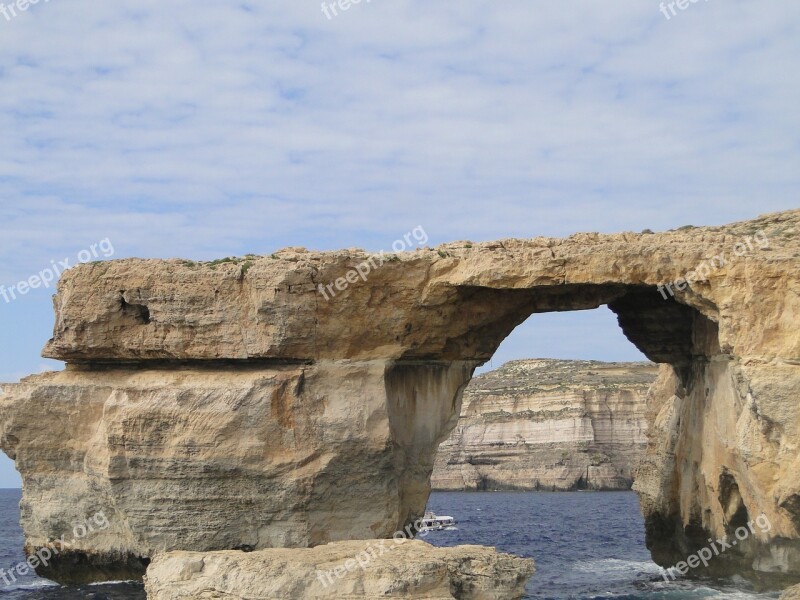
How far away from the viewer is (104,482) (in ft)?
66.7

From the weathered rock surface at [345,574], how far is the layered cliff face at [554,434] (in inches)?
2057

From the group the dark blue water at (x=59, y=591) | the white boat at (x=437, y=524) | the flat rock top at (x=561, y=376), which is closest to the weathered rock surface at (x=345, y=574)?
the dark blue water at (x=59, y=591)

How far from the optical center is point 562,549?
108ft

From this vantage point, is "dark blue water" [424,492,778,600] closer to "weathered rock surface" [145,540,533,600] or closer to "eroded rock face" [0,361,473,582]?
"eroded rock face" [0,361,473,582]

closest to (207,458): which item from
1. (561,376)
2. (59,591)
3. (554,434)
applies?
(59,591)

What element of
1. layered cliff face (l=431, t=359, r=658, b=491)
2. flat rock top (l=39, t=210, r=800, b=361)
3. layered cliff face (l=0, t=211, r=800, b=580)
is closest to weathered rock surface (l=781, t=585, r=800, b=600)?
layered cliff face (l=0, t=211, r=800, b=580)

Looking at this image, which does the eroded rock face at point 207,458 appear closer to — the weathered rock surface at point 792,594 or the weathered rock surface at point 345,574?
the weathered rock surface at point 345,574

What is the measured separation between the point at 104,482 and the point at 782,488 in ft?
43.6

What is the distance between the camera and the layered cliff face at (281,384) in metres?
19.5

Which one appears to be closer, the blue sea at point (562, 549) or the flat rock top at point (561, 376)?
the blue sea at point (562, 549)

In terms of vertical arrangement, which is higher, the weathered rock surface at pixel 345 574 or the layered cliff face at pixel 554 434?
the weathered rock surface at pixel 345 574

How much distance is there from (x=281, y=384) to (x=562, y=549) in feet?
55.1

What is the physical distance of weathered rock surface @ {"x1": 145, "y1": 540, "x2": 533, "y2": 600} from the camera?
1361 centimetres

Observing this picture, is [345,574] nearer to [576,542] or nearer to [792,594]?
[792,594]
